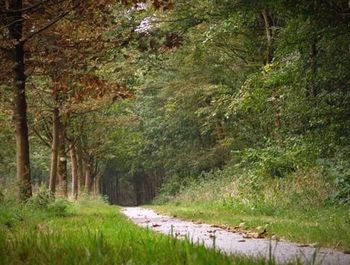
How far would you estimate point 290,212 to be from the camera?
12.1 m

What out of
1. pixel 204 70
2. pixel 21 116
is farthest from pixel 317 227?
pixel 204 70

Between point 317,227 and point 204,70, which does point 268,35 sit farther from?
point 317,227

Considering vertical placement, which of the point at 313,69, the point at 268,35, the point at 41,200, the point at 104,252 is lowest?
the point at 104,252

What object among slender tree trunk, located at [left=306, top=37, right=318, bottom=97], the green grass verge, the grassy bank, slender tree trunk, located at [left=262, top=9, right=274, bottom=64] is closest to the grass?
the green grass verge

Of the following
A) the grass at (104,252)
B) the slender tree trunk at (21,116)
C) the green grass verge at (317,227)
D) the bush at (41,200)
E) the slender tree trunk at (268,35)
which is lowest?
the green grass verge at (317,227)

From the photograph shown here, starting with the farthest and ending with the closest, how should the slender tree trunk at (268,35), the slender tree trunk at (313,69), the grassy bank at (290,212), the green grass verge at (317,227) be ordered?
the slender tree trunk at (268,35), the slender tree trunk at (313,69), the grassy bank at (290,212), the green grass verge at (317,227)

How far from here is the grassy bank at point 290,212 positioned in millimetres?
7320

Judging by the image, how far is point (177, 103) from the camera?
105ft

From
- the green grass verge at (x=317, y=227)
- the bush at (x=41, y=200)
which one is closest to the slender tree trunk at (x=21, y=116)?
the bush at (x=41, y=200)

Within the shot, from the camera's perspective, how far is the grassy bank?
7320 mm

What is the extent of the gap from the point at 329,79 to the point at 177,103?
60.9ft

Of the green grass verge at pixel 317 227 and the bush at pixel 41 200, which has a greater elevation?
the bush at pixel 41 200

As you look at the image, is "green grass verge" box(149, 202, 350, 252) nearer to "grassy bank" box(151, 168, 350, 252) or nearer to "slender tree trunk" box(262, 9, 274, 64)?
"grassy bank" box(151, 168, 350, 252)

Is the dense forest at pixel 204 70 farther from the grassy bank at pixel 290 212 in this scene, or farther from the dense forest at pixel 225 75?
the grassy bank at pixel 290 212
